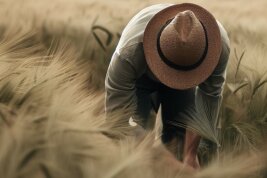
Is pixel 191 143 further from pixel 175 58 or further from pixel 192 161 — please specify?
pixel 175 58

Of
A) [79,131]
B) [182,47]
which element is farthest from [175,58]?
[79,131]

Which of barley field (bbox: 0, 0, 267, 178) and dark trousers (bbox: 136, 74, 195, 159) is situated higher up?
barley field (bbox: 0, 0, 267, 178)

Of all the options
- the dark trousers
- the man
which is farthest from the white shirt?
the dark trousers

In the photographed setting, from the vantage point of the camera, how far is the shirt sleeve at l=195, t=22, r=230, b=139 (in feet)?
5.69

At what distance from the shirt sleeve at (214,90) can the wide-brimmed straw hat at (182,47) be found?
0.34 ft

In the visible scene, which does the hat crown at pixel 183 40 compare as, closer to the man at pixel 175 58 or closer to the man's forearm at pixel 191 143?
the man at pixel 175 58

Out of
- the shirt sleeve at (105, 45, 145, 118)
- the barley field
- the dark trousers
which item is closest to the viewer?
the barley field

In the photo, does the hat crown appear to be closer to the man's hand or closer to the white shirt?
the white shirt

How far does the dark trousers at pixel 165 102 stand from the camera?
190cm

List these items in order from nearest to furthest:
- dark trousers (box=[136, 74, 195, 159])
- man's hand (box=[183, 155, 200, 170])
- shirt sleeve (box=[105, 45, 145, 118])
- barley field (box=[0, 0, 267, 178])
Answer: barley field (box=[0, 0, 267, 178]) → man's hand (box=[183, 155, 200, 170]) → shirt sleeve (box=[105, 45, 145, 118]) → dark trousers (box=[136, 74, 195, 159])

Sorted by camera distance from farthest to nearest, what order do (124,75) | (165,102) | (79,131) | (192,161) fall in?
(165,102) → (124,75) → (192,161) → (79,131)

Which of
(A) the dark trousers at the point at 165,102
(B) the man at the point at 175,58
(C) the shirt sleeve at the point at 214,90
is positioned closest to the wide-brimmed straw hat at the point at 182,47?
(B) the man at the point at 175,58

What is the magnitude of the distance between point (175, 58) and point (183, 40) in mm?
62

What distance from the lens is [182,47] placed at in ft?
5.07
